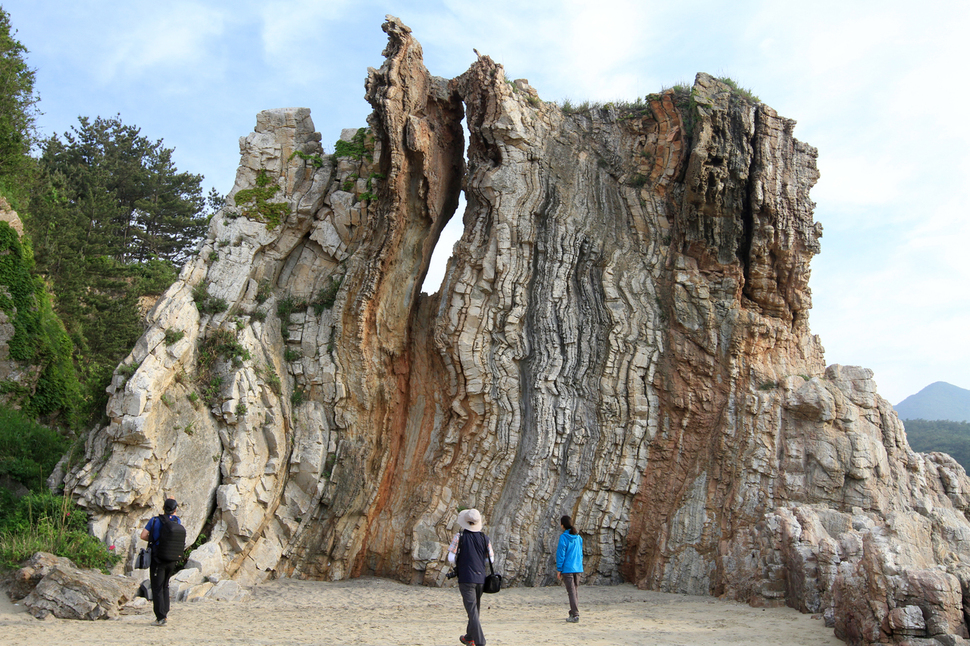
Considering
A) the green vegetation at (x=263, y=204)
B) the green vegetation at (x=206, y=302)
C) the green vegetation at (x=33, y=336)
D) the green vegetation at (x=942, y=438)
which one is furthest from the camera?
the green vegetation at (x=942, y=438)

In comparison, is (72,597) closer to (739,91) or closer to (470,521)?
(470,521)

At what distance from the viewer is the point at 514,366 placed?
14680 mm

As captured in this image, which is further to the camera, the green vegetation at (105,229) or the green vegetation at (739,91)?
the green vegetation at (105,229)

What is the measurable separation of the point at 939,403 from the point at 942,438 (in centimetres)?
7603

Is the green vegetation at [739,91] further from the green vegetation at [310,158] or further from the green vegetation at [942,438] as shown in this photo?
the green vegetation at [942,438]

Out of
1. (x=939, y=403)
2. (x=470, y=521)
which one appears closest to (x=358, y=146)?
(x=470, y=521)

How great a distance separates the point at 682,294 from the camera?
14375 millimetres

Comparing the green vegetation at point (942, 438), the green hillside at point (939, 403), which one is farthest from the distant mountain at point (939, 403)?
the green vegetation at point (942, 438)

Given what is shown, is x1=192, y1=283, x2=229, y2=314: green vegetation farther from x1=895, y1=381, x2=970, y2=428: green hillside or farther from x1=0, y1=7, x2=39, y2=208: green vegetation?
x1=895, y1=381, x2=970, y2=428: green hillside

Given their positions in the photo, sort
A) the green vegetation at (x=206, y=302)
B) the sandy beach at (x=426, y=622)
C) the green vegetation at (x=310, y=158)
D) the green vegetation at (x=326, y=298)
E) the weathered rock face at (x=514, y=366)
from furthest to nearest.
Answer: the green vegetation at (x=310, y=158) < the green vegetation at (x=326, y=298) < the green vegetation at (x=206, y=302) < the weathered rock face at (x=514, y=366) < the sandy beach at (x=426, y=622)

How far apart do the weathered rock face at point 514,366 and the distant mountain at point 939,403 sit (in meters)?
120

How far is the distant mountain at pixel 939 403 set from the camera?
114769mm

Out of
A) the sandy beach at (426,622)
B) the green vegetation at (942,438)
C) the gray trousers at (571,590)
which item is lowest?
the sandy beach at (426,622)

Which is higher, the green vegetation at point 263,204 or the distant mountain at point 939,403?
the distant mountain at point 939,403
